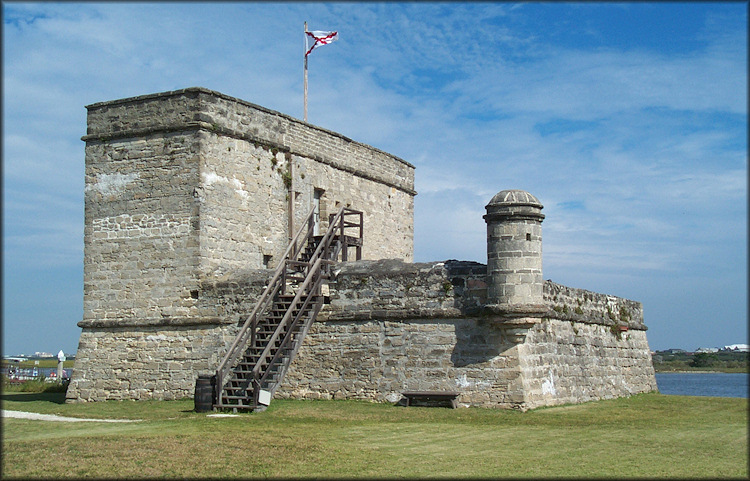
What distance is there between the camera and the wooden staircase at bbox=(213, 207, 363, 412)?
16.8 meters

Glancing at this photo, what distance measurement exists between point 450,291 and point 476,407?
2.44m

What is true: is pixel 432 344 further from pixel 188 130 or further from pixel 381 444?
pixel 188 130

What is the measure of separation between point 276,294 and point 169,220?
3.36m

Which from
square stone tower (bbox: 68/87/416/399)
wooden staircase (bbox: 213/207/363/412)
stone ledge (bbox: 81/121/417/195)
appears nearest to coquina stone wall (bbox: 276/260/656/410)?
wooden staircase (bbox: 213/207/363/412)

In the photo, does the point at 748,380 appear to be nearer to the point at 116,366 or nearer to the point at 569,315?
the point at 569,315

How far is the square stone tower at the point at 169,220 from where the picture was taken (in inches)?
802

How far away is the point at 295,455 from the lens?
1132 centimetres

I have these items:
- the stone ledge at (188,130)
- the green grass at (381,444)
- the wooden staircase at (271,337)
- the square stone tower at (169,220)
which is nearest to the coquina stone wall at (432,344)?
the wooden staircase at (271,337)

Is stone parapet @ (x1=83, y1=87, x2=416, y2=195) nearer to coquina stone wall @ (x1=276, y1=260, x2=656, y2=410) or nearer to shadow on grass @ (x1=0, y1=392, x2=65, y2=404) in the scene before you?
coquina stone wall @ (x1=276, y1=260, x2=656, y2=410)

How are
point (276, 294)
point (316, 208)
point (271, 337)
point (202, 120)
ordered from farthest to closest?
point (316, 208), point (202, 120), point (276, 294), point (271, 337)

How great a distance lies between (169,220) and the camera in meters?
20.6

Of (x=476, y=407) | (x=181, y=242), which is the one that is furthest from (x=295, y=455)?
(x=181, y=242)

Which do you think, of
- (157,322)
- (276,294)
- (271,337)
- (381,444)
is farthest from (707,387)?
(381,444)

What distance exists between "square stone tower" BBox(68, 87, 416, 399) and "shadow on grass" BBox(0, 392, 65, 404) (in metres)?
1.43
